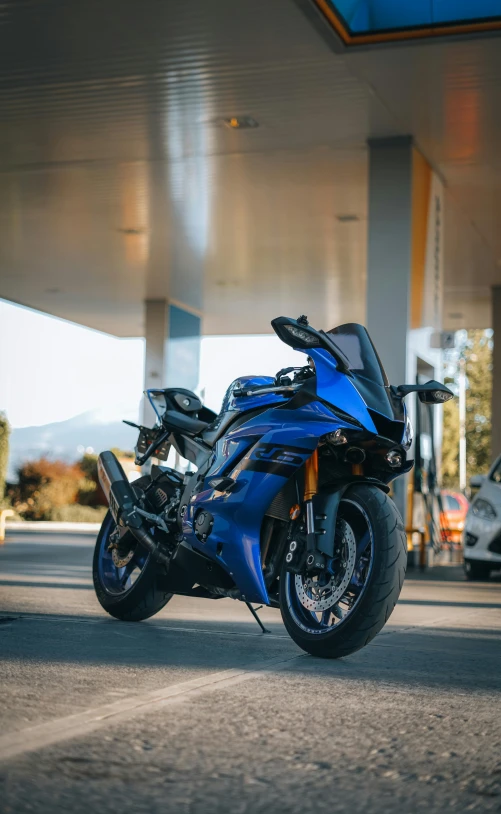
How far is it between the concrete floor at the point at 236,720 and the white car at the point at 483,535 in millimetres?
6322

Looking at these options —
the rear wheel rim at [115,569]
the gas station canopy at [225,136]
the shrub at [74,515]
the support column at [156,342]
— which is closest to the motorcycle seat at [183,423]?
the rear wheel rim at [115,569]

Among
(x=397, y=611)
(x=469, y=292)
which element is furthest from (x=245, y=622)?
(x=469, y=292)

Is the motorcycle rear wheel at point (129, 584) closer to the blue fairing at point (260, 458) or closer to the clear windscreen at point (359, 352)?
the blue fairing at point (260, 458)

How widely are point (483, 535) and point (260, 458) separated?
843cm

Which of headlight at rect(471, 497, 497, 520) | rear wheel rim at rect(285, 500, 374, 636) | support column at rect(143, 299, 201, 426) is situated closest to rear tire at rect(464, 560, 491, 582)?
headlight at rect(471, 497, 497, 520)

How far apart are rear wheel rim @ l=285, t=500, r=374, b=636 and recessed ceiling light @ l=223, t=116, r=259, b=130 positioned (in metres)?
9.65

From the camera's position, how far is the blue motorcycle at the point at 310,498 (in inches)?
197

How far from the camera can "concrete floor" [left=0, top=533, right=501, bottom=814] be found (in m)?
2.85

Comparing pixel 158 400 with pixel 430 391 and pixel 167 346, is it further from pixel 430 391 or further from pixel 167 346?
pixel 167 346

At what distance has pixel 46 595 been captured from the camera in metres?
8.33

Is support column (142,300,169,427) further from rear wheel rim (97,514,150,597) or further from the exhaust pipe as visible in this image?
rear wheel rim (97,514,150,597)

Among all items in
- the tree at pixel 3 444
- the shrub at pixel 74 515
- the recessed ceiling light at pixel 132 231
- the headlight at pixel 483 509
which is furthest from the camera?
the shrub at pixel 74 515

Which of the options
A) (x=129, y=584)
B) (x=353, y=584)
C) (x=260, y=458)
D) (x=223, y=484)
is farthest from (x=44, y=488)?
(x=353, y=584)

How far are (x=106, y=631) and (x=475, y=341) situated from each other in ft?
245
